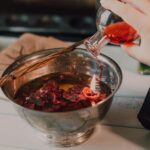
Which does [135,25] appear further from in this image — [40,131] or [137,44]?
[40,131]

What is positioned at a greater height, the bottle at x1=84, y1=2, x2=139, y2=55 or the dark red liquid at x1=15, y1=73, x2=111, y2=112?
the bottle at x1=84, y1=2, x2=139, y2=55

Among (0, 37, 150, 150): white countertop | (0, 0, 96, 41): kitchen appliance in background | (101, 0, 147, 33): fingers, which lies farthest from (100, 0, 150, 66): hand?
(0, 0, 96, 41): kitchen appliance in background

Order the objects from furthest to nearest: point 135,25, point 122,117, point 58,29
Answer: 1. point 58,29
2. point 122,117
3. point 135,25

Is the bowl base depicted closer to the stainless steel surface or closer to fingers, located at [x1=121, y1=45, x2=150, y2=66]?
the stainless steel surface

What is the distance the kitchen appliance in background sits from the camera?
116 centimetres

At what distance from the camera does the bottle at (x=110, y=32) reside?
1.97 ft

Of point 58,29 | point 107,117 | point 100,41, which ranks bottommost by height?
point 58,29

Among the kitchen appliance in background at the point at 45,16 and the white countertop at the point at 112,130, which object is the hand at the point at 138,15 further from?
the kitchen appliance in background at the point at 45,16

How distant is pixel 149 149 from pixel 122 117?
85 mm

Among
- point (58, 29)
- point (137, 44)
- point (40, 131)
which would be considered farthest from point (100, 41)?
point (58, 29)

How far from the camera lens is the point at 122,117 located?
0.66m

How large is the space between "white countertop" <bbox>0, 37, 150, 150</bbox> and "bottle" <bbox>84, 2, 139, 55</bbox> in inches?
4.8

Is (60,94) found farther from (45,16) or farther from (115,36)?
(45,16)

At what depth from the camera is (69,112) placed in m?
0.53
